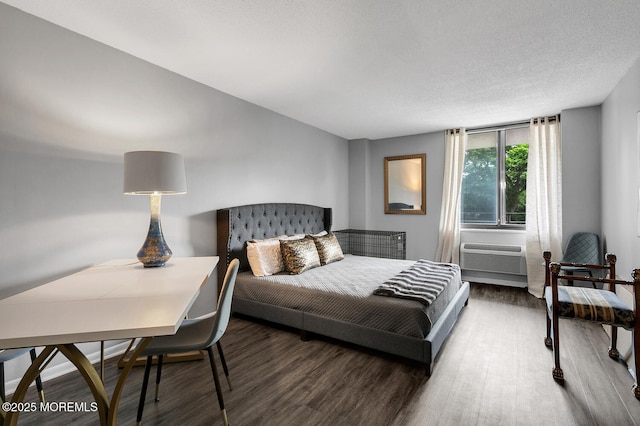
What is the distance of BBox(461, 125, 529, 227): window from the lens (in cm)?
449

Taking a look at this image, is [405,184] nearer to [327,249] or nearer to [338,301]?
[327,249]

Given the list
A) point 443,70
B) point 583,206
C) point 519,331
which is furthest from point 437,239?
point 443,70

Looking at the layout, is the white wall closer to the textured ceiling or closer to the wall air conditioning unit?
the textured ceiling

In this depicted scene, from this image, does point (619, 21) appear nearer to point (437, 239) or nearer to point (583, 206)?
point (583, 206)

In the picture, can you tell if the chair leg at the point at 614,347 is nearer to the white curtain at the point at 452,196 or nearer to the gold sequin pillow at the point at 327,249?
the white curtain at the point at 452,196

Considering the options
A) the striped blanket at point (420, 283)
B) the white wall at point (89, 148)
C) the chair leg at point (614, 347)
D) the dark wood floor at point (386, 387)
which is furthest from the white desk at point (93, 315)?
the chair leg at point (614, 347)

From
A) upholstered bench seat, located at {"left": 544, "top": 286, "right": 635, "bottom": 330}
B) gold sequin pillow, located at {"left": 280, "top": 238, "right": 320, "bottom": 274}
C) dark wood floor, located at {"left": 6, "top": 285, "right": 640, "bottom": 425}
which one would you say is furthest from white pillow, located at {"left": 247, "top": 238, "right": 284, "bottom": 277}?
upholstered bench seat, located at {"left": 544, "top": 286, "right": 635, "bottom": 330}

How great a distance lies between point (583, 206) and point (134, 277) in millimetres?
4789

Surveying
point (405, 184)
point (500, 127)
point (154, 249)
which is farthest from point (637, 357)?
point (405, 184)

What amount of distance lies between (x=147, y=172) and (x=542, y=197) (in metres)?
4.72

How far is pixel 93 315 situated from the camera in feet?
3.65

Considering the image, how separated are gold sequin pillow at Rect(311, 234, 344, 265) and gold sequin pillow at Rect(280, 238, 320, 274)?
0.48ft

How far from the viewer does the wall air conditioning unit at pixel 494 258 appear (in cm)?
430

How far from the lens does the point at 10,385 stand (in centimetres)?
190
